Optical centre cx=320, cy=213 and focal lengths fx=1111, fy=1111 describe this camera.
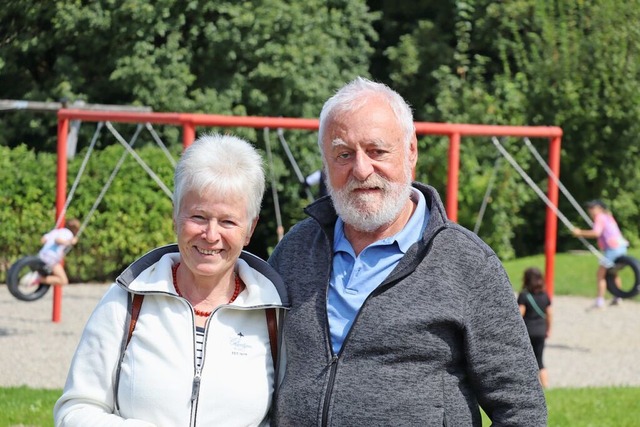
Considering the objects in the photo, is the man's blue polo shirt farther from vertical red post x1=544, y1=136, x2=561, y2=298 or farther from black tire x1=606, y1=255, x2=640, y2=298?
black tire x1=606, y1=255, x2=640, y2=298

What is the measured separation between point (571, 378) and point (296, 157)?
9.40 metres

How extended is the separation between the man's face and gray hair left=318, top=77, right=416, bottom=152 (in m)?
0.01

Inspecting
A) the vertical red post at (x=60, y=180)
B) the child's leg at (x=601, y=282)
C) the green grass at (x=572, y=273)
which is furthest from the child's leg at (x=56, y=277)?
the green grass at (x=572, y=273)

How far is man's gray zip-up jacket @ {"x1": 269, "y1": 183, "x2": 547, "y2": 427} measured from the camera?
2781 millimetres

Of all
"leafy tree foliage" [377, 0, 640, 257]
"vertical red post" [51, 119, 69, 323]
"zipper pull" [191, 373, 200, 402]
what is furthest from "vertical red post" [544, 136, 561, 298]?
"zipper pull" [191, 373, 200, 402]

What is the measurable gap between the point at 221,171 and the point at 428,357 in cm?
70

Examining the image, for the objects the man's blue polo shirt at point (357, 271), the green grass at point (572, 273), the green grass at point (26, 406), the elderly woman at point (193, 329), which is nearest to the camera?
the elderly woman at point (193, 329)

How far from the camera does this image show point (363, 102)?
2891 mm

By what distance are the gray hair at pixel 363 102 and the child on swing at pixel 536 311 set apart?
567 cm

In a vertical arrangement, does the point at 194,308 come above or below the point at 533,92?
above

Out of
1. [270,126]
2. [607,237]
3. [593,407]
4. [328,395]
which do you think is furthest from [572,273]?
[328,395]

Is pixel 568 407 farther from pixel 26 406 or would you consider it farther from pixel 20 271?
pixel 20 271

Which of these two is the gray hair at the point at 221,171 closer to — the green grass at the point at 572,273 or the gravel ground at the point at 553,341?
the gravel ground at the point at 553,341

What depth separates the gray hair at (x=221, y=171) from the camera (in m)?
2.79
